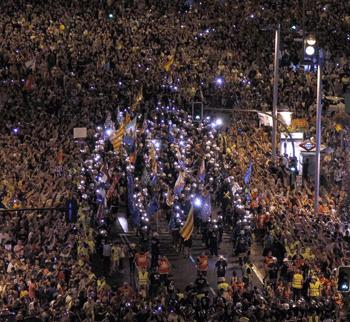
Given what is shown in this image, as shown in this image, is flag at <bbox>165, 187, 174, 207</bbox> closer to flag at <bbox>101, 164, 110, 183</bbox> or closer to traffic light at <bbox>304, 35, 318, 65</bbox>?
flag at <bbox>101, 164, 110, 183</bbox>

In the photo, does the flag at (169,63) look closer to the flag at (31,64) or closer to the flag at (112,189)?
the flag at (31,64)

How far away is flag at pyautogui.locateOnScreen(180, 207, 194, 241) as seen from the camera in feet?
102

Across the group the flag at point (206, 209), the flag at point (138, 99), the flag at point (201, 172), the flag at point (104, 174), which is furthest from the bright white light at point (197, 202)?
the flag at point (138, 99)

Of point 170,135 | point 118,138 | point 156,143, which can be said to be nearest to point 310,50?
point 118,138

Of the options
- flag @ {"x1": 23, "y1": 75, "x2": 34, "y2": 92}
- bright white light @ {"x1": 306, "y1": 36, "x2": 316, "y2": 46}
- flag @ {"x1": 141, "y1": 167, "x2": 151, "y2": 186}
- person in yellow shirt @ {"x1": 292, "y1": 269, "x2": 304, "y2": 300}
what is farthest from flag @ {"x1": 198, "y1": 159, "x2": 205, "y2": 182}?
flag @ {"x1": 23, "y1": 75, "x2": 34, "y2": 92}

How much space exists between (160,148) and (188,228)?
8.68 m

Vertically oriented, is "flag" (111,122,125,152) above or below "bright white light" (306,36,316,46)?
below

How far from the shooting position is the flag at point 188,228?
102ft

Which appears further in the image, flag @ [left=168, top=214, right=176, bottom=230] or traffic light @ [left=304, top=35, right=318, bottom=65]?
flag @ [left=168, top=214, right=176, bottom=230]

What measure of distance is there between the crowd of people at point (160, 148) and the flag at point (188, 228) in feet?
2.62

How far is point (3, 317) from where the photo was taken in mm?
19547

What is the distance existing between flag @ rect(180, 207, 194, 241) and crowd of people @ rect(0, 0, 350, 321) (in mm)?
800

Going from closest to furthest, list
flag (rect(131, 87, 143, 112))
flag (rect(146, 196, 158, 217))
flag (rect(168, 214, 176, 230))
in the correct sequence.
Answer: flag (rect(168, 214, 176, 230)) → flag (rect(146, 196, 158, 217)) → flag (rect(131, 87, 143, 112))

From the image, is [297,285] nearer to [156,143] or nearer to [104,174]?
[104,174]
